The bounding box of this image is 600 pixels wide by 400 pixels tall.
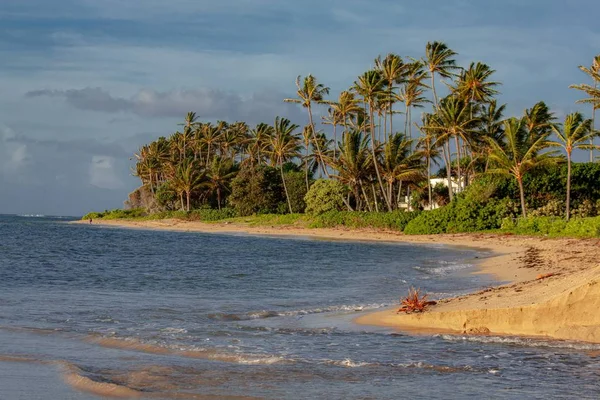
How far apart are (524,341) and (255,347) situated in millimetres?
4123

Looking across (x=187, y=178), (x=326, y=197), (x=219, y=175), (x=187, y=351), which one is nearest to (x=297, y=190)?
(x=326, y=197)

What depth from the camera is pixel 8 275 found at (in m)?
24.3

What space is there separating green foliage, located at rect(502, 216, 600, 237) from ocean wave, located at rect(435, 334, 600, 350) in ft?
95.6

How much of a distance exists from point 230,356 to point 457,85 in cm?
5510

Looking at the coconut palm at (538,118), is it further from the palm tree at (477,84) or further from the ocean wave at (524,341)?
the ocean wave at (524,341)

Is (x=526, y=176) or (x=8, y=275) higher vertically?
(x=526, y=176)

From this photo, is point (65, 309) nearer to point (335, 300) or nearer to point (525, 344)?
point (335, 300)

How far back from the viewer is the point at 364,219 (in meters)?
61.4

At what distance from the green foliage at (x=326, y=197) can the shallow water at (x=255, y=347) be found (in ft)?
150

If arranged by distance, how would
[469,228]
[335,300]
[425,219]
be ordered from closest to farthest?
[335,300] < [469,228] < [425,219]

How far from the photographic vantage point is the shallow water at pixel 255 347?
27.7 ft

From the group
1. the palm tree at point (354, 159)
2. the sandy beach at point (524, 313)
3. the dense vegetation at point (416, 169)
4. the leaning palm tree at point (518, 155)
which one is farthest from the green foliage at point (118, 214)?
the sandy beach at point (524, 313)

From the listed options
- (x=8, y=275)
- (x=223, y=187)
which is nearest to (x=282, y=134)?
(x=223, y=187)

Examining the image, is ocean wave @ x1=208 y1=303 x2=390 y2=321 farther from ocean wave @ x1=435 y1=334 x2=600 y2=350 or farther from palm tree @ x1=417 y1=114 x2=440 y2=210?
palm tree @ x1=417 y1=114 x2=440 y2=210
